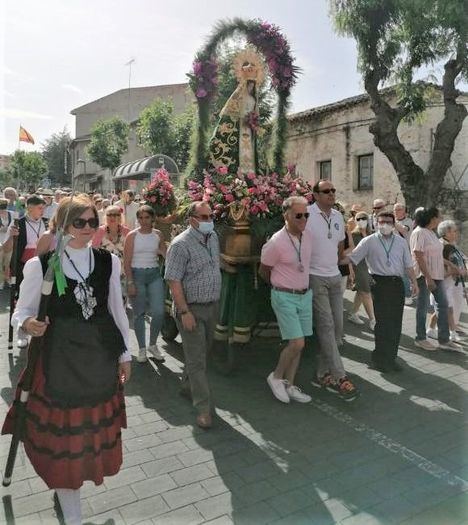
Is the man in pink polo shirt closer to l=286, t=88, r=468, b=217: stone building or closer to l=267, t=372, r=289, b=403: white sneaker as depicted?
l=267, t=372, r=289, b=403: white sneaker

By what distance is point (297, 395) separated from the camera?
4.79 m

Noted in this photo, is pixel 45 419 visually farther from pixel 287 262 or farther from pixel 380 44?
pixel 380 44

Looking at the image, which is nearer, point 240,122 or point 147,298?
point 147,298

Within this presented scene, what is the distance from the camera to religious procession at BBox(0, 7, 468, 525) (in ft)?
8.84

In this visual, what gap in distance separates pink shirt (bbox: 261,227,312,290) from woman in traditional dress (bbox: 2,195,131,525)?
2.07 metres

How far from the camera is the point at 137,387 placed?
510 centimetres

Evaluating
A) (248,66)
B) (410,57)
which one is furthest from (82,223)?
(410,57)

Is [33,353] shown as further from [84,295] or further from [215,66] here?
[215,66]

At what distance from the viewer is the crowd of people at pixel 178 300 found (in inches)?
105

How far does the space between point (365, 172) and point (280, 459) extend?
1799cm

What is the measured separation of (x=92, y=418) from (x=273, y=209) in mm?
3293

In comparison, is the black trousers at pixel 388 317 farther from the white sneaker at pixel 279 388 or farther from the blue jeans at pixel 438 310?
the white sneaker at pixel 279 388

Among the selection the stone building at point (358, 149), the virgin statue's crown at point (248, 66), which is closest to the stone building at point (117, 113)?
the stone building at point (358, 149)

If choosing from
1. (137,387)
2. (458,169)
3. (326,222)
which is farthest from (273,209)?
(458,169)
